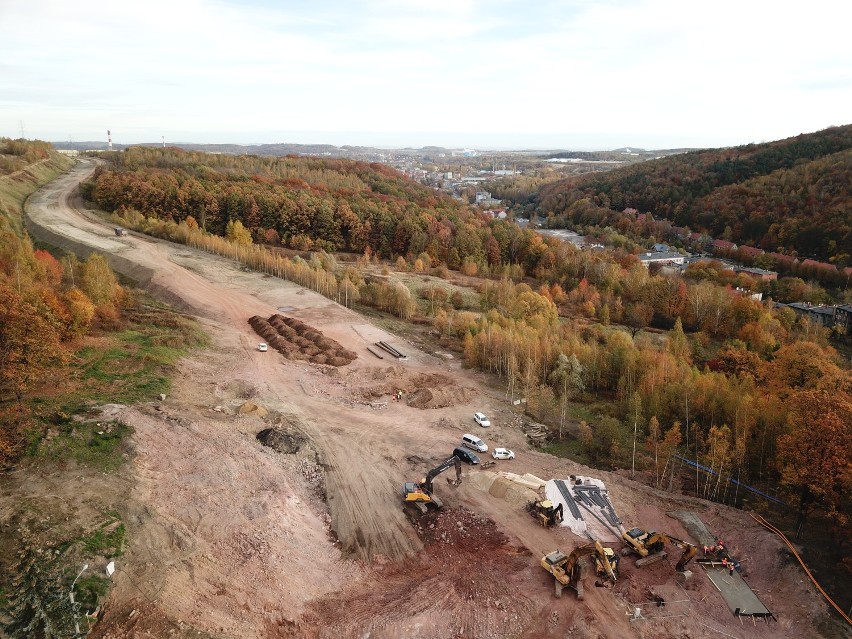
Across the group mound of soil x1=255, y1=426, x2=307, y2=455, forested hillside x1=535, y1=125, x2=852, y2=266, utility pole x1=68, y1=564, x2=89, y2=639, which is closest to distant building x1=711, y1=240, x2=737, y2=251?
forested hillside x1=535, y1=125, x2=852, y2=266

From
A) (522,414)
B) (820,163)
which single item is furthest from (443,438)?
(820,163)

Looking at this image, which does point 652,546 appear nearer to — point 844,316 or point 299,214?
point 844,316

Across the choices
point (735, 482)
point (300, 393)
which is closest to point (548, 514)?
point (735, 482)

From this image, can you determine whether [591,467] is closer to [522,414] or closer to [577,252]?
[522,414]

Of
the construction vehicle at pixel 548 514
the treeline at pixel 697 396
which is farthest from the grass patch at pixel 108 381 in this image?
the treeline at pixel 697 396

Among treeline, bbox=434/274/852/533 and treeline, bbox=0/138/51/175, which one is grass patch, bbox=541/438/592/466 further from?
treeline, bbox=0/138/51/175

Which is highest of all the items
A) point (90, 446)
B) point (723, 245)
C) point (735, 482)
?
point (90, 446)
